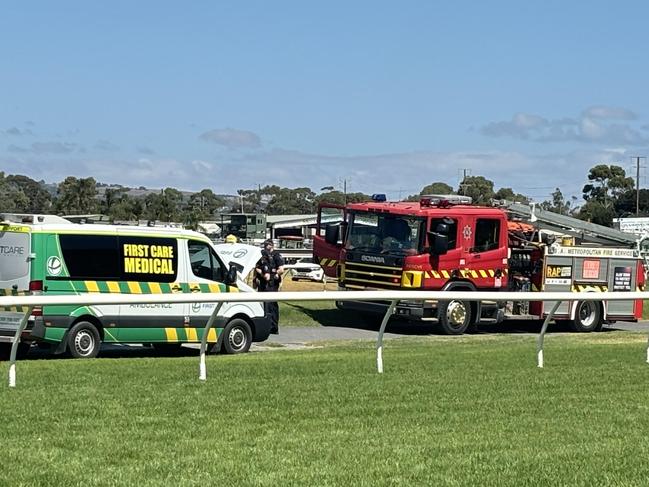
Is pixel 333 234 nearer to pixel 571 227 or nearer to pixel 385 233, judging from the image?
pixel 385 233

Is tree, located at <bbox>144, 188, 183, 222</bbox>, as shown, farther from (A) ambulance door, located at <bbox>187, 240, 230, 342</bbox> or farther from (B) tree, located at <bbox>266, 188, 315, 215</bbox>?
(A) ambulance door, located at <bbox>187, 240, 230, 342</bbox>

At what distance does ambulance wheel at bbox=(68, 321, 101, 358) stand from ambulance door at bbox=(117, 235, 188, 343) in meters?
0.46

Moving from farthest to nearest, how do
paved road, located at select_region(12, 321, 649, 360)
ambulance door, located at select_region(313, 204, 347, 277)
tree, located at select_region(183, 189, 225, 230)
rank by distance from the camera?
tree, located at select_region(183, 189, 225, 230) < ambulance door, located at select_region(313, 204, 347, 277) < paved road, located at select_region(12, 321, 649, 360)

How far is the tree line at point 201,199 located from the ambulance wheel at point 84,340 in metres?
41.3

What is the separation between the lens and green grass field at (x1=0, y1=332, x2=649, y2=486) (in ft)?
20.1

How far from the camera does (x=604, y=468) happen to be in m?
6.32

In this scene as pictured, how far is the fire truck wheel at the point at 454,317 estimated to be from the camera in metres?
22.5

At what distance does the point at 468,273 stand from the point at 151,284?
9.09m

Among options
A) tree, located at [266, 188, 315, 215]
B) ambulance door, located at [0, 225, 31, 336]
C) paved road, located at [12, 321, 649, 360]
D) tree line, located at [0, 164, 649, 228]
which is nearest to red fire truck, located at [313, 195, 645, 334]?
paved road, located at [12, 321, 649, 360]

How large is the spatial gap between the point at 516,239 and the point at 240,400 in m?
17.2

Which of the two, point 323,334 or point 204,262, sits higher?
point 204,262

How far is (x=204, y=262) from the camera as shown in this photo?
17.6 m

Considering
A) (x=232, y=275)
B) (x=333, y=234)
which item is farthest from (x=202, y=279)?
(x=333, y=234)

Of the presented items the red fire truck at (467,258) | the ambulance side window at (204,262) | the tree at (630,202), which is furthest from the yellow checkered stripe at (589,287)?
the tree at (630,202)
